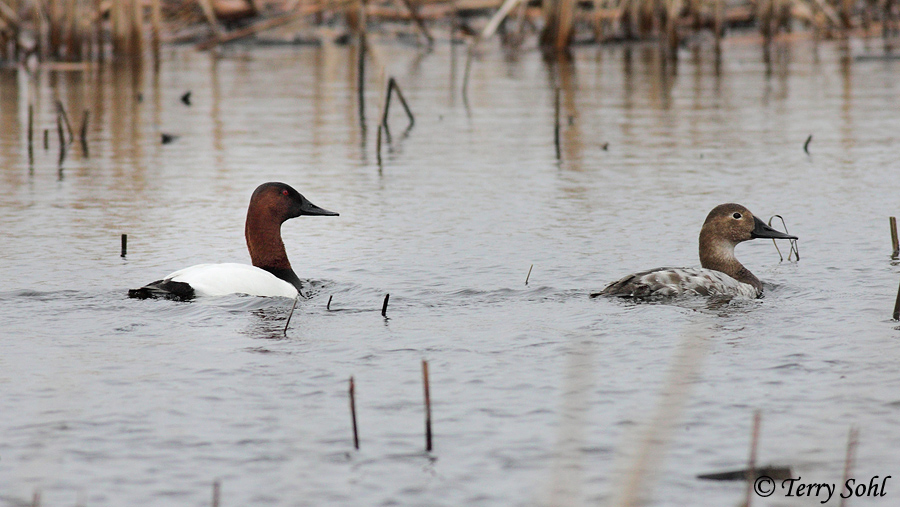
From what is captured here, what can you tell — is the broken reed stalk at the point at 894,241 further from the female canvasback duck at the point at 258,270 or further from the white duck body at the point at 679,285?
the female canvasback duck at the point at 258,270

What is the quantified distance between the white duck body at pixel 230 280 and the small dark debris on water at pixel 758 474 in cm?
408

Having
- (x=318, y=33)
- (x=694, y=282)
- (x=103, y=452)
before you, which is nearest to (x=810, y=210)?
(x=694, y=282)

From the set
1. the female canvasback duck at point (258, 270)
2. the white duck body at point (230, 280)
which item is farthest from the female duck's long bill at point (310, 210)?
the white duck body at point (230, 280)

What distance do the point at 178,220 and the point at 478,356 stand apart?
546 cm

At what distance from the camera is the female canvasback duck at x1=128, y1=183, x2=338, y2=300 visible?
26.6 ft

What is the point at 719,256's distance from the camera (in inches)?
364

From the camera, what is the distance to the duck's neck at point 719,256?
29.9 ft

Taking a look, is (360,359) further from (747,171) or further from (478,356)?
(747,171)

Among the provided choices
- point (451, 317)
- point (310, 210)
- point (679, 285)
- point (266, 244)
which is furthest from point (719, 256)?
point (266, 244)

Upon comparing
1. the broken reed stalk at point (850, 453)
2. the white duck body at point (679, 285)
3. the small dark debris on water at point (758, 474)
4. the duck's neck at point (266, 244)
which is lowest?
the small dark debris on water at point (758, 474)

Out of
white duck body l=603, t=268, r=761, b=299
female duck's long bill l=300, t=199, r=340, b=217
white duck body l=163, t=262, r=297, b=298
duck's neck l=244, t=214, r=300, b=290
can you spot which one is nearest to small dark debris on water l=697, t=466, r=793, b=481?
white duck body l=603, t=268, r=761, b=299

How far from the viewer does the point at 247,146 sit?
15.9 m

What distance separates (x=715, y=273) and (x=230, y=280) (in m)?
3.22

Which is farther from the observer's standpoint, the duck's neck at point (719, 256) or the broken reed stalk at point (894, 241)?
the broken reed stalk at point (894, 241)
